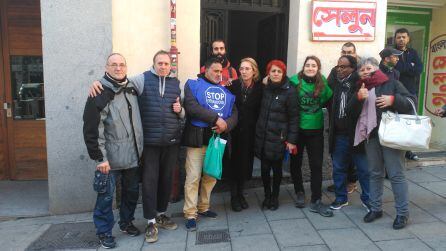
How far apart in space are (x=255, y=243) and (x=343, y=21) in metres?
3.31

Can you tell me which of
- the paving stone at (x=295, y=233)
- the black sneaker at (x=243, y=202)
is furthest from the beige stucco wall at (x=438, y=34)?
the black sneaker at (x=243, y=202)

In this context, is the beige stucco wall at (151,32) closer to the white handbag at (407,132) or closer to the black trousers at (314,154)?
the black trousers at (314,154)

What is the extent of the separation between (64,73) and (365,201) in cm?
381

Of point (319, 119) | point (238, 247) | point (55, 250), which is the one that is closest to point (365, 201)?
point (319, 119)

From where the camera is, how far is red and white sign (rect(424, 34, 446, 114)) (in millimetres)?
6840

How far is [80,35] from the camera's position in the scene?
4.54 meters

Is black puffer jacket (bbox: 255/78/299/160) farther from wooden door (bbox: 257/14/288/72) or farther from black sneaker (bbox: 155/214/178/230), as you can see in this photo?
wooden door (bbox: 257/14/288/72)

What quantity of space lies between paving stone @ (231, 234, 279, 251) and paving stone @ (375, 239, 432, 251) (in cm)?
98

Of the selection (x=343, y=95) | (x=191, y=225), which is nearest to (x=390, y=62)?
(x=343, y=95)

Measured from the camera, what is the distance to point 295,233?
391 centimetres

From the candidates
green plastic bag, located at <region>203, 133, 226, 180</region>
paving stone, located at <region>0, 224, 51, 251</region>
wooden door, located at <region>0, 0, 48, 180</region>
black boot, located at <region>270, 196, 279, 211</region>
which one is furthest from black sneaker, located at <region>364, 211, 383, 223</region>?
wooden door, located at <region>0, 0, 48, 180</region>

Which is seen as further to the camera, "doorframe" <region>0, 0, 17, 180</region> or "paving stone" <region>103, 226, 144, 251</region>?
"doorframe" <region>0, 0, 17, 180</region>

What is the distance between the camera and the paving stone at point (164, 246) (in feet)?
12.2

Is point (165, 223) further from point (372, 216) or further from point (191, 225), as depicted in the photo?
point (372, 216)
